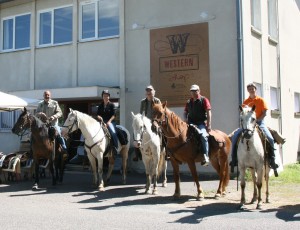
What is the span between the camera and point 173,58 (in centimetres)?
1495

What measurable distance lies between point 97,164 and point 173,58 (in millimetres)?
5091

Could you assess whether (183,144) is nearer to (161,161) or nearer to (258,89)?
(161,161)

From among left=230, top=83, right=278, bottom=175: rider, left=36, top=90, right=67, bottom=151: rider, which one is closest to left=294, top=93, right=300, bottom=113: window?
left=230, top=83, right=278, bottom=175: rider

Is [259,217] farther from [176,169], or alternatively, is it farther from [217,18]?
[217,18]

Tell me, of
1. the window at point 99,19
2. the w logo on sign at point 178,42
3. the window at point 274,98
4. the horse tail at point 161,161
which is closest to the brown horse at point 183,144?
the horse tail at point 161,161

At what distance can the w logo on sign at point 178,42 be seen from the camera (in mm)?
14766

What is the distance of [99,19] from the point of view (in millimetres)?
17125

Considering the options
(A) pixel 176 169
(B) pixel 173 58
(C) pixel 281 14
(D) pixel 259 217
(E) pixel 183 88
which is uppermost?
(C) pixel 281 14

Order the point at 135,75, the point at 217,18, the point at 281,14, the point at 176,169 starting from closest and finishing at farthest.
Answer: the point at 176,169
the point at 217,18
the point at 135,75
the point at 281,14

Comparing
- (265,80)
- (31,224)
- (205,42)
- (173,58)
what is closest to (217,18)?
(205,42)

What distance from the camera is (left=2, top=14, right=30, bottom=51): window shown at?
62.3 feet

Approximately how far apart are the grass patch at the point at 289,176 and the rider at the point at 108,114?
5201 millimetres

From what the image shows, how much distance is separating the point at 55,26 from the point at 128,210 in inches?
457

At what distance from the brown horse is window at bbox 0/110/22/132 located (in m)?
11.1
